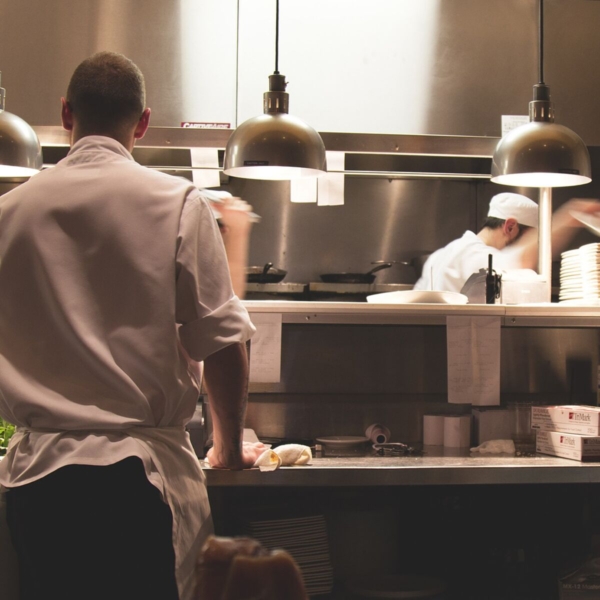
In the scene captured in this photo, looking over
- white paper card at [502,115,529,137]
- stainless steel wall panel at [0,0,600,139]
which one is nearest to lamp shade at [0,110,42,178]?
stainless steel wall panel at [0,0,600,139]

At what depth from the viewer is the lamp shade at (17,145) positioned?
2.56 m

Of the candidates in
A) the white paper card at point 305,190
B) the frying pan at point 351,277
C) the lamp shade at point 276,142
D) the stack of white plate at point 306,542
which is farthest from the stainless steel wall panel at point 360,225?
the stack of white plate at point 306,542

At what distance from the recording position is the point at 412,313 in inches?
110

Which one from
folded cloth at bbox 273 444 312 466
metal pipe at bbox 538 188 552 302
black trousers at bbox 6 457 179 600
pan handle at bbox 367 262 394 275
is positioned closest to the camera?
black trousers at bbox 6 457 179 600

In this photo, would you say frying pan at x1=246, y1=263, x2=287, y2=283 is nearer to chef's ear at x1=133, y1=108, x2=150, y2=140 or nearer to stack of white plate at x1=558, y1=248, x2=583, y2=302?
stack of white plate at x1=558, y1=248, x2=583, y2=302

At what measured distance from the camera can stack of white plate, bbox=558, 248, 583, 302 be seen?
3.24 meters

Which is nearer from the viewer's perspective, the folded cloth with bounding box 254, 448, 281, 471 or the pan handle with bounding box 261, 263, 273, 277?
the folded cloth with bounding box 254, 448, 281, 471

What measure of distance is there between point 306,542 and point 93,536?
137 centimetres

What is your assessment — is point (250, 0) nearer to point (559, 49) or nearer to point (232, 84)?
point (232, 84)

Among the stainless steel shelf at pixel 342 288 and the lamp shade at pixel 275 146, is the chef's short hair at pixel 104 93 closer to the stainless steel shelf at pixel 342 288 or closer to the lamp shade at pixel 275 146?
the lamp shade at pixel 275 146

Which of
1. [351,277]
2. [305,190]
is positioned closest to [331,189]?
[305,190]

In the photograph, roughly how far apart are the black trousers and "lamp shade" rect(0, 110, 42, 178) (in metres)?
1.47

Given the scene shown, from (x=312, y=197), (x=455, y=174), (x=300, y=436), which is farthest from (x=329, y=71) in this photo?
(x=300, y=436)

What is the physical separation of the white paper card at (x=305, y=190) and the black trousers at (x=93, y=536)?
105 inches
